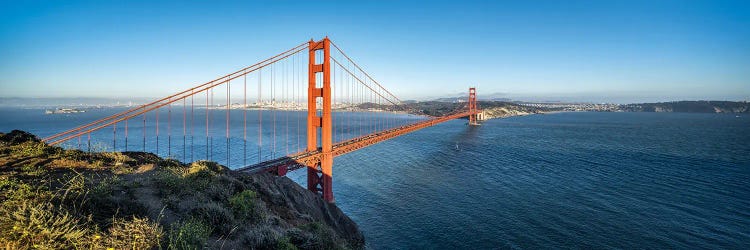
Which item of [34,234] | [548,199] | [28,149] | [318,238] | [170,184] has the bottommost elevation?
[548,199]

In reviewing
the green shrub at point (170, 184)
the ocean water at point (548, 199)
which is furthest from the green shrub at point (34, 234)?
the ocean water at point (548, 199)

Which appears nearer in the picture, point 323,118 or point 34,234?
point 34,234

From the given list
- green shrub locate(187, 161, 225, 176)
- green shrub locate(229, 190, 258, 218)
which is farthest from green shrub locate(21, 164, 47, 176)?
green shrub locate(229, 190, 258, 218)

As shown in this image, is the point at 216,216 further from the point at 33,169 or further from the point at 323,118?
the point at 323,118

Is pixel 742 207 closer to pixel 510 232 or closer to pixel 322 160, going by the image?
pixel 510 232

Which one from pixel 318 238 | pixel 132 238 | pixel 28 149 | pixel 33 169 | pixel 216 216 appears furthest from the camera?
pixel 28 149

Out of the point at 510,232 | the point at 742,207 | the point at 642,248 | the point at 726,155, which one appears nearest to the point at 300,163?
the point at 510,232

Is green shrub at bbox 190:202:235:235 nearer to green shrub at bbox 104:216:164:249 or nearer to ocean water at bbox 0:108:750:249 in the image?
green shrub at bbox 104:216:164:249

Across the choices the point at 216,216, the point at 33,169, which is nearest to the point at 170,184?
the point at 216,216
